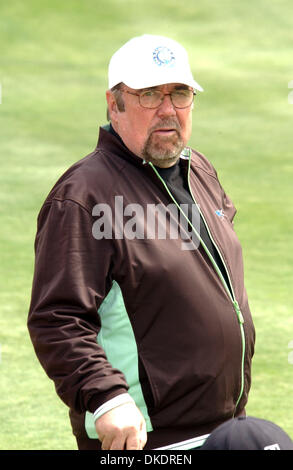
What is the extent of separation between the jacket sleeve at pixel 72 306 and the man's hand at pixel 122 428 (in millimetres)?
53

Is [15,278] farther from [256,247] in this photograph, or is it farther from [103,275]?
[103,275]

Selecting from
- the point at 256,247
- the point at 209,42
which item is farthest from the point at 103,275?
the point at 209,42

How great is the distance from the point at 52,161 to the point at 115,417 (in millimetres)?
8832

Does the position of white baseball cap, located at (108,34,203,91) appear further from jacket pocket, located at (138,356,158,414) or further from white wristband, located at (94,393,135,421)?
white wristband, located at (94,393,135,421)

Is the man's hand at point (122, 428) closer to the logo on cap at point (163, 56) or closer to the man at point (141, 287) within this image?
the man at point (141, 287)

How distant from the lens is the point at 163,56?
373 centimetres

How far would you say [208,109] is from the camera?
13.8 m

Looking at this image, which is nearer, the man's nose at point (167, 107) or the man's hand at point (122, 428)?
the man's hand at point (122, 428)

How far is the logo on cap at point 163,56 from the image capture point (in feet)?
12.1

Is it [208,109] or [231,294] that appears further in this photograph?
[208,109]

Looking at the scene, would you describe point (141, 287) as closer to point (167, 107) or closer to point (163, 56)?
point (167, 107)

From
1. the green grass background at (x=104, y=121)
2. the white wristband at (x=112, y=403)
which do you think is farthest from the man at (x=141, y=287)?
the green grass background at (x=104, y=121)

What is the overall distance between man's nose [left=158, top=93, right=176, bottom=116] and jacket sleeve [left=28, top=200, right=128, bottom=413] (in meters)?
0.49
